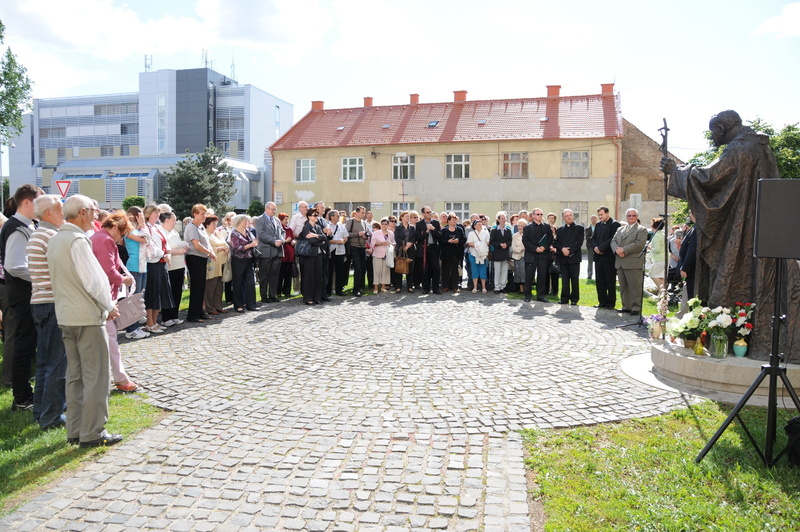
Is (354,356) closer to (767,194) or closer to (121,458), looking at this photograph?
(121,458)

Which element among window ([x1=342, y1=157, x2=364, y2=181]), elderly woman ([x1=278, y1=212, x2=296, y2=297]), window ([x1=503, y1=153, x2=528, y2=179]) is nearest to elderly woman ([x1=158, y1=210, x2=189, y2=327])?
elderly woman ([x1=278, y1=212, x2=296, y2=297])

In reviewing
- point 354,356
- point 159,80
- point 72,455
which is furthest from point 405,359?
point 159,80

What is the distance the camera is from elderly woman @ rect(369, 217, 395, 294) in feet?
47.4

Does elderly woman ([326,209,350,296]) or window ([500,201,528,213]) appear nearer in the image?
elderly woman ([326,209,350,296])

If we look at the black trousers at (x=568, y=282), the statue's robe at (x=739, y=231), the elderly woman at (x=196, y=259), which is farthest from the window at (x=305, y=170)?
the statue's robe at (x=739, y=231)

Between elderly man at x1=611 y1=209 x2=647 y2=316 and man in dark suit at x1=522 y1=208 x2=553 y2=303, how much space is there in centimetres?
185

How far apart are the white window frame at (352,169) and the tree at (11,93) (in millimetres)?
19525

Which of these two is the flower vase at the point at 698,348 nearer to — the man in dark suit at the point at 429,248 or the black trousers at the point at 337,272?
the man in dark suit at the point at 429,248

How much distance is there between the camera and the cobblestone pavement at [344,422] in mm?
3678

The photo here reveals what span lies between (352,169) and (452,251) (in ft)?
82.1

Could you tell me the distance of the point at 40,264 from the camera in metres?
5.16

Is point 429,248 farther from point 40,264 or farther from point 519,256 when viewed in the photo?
point 40,264

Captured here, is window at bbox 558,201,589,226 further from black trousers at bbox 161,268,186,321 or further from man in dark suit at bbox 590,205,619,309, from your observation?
black trousers at bbox 161,268,186,321

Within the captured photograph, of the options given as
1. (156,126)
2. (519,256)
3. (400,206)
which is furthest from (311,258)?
(156,126)
